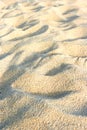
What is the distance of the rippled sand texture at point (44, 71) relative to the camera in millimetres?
1368

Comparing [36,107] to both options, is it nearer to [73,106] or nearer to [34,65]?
[73,106]

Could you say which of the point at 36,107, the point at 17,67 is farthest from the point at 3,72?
the point at 36,107

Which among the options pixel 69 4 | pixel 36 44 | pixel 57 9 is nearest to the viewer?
pixel 36 44

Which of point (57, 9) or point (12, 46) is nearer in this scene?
point (12, 46)

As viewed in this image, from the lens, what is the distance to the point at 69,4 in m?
3.70

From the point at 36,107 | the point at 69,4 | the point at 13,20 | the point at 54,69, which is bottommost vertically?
the point at 69,4

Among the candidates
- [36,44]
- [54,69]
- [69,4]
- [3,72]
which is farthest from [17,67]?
[69,4]

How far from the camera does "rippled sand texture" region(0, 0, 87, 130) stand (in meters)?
1.37

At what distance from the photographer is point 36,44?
7.51ft

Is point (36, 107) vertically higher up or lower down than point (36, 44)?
higher up

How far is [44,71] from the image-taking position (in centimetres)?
186

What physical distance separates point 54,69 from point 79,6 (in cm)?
186

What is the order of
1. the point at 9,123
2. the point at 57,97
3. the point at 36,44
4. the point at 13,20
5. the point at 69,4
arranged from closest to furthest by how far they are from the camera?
the point at 9,123, the point at 57,97, the point at 36,44, the point at 13,20, the point at 69,4

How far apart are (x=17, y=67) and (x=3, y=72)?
0.10m
